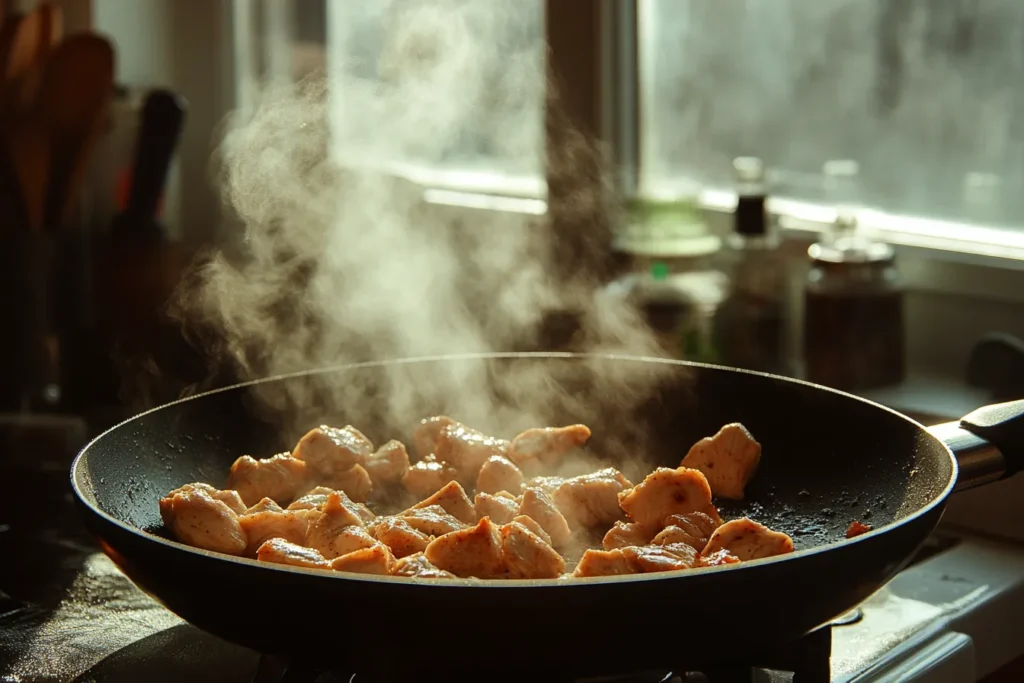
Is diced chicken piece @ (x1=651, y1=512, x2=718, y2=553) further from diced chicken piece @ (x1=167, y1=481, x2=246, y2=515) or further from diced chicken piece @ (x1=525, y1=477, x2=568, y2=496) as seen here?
diced chicken piece @ (x1=167, y1=481, x2=246, y2=515)

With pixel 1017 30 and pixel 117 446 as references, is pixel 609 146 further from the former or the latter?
pixel 117 446

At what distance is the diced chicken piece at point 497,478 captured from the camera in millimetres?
1208

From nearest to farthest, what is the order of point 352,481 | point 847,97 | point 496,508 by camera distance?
point 496,508, point 352,481, point 847,97

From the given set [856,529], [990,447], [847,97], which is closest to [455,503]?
[856,529]

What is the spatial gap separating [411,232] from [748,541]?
1608 mm

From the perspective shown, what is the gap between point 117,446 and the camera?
111 cm

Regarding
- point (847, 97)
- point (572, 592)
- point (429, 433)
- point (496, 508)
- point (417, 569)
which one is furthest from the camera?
point (847, 97)

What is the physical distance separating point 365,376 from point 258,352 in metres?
0.87

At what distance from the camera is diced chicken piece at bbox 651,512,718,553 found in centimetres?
102

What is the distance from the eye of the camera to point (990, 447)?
3.14ft

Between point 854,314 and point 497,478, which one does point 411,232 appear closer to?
point 854,314

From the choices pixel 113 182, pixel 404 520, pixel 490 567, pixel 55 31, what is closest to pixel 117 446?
pixel 404 520

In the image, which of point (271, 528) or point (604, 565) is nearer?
point (604, 565)

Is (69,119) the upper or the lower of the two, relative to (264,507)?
upper
